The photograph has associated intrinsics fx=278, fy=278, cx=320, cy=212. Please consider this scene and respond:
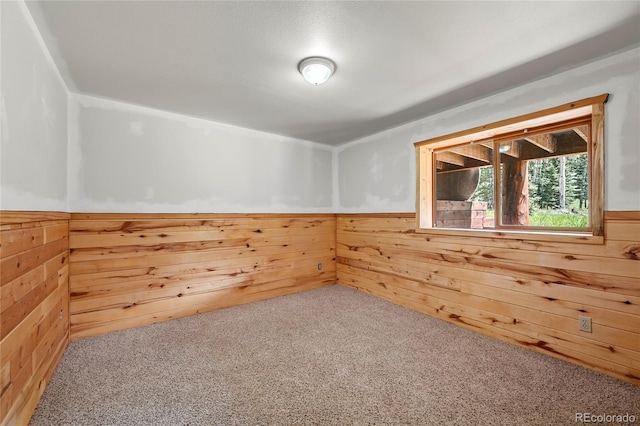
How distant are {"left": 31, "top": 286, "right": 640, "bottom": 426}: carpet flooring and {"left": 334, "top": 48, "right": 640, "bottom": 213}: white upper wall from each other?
1.34m

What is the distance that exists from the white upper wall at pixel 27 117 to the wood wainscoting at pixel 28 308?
0.13 m

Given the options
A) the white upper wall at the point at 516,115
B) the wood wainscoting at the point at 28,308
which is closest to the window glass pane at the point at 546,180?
the white upper wall at the point at 516,115

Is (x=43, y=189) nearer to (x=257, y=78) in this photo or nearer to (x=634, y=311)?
(x=257, y=78)

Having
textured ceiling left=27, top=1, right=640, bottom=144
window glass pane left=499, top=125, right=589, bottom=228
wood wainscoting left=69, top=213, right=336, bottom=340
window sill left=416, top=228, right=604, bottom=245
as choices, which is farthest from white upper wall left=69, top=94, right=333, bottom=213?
window glass pane left=499, top=125, right=589, bottom=228

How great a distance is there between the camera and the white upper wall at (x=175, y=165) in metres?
2.62

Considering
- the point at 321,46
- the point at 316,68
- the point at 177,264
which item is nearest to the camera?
the point at 321,46

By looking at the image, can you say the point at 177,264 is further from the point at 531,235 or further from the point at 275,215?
the point at 531,235

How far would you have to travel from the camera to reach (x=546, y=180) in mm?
2449

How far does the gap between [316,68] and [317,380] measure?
2175mm

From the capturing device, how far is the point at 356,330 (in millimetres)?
2703

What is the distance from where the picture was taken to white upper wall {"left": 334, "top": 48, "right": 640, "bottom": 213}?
188cm

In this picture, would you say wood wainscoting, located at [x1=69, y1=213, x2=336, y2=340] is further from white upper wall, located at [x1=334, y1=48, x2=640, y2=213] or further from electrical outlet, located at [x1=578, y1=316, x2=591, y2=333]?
electrical outlet, located at [x1=578, y1=316, x2=591, y2=333]

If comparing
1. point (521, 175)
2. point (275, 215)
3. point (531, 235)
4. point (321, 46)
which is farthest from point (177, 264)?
point (521, 175)

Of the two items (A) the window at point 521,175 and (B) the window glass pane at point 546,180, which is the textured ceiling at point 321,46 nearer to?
(A) the window at point 521,175
